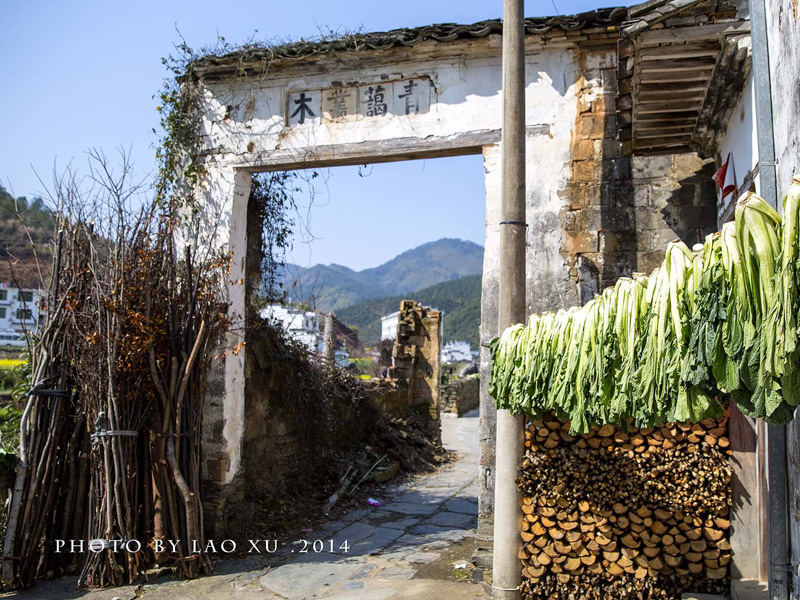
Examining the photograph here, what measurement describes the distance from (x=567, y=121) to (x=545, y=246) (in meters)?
1.17

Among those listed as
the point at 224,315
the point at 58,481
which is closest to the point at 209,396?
the point at 224,315

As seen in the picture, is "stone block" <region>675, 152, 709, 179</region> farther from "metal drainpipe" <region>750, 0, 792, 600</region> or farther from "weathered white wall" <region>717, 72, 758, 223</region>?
"metal drainpipe" <region>750, 0, 792, 600</region>

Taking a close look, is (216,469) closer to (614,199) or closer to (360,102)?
(360,102)

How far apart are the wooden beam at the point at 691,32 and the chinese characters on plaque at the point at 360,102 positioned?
2.53m

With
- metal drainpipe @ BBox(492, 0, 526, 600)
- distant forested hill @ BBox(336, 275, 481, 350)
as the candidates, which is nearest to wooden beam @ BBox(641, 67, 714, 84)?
metal drainpipe @ BBox(492, 0, 526, 600)

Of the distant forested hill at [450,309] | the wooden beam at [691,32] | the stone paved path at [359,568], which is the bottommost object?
the stone paved path at [359,568]

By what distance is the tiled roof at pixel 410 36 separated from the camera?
5.61 metres

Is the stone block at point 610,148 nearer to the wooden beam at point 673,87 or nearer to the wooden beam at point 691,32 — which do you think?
the wooden beam at point 673,87

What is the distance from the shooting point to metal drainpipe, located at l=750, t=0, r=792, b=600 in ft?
9.06

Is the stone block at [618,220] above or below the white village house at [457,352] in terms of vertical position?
below

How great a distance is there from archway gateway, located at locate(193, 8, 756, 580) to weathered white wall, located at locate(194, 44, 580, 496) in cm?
1

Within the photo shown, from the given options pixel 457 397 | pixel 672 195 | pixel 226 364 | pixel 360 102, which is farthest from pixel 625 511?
pixel 457 397

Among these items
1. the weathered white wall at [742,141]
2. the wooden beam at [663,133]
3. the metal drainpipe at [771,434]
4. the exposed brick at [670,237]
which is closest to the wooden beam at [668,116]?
the wooden beam at [663,133]

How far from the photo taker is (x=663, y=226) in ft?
18.3
